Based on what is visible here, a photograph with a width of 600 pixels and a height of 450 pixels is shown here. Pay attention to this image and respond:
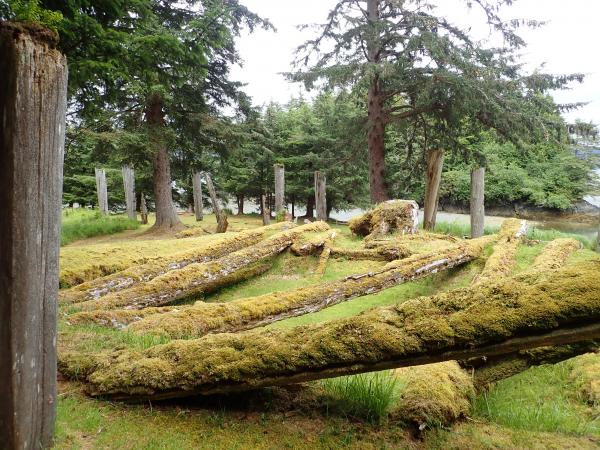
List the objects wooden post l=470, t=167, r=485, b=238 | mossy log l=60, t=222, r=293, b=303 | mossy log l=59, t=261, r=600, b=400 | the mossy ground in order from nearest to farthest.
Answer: mossy log l=59, t=261, r=600, b=400
the mossy ground
mossy log l=60, t=222, r=293, b=303
wooden post l=470, t=167, r=485, b=238

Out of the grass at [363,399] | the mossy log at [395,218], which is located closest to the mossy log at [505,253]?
the mossy log at [395,218]

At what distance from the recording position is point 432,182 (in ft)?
42.0

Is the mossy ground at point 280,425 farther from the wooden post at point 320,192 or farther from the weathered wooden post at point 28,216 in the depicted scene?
the wooden post at point 320,192

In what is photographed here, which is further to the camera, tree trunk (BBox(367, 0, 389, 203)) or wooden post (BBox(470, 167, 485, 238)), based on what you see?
tree trunk (BBox(367, 0, 389, 203))

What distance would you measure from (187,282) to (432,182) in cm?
912

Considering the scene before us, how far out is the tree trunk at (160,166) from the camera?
13.0 m

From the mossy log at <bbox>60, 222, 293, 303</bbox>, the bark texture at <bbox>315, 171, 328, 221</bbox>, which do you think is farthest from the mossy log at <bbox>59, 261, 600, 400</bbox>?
the bark texture at <bbox>315, 171, 328, 221</bbox>

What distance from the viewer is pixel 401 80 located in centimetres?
1332

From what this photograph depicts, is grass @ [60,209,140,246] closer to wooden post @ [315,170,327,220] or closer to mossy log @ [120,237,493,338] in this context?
wooden post @ [315,170,327,220]

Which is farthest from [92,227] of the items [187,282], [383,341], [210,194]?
[383,341]

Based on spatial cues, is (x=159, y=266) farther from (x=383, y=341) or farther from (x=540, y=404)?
(x=540, y=404)

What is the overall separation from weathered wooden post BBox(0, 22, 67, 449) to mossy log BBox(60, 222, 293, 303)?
3.86m

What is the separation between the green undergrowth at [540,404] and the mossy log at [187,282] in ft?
15.1

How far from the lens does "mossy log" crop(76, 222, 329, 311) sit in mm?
5562
